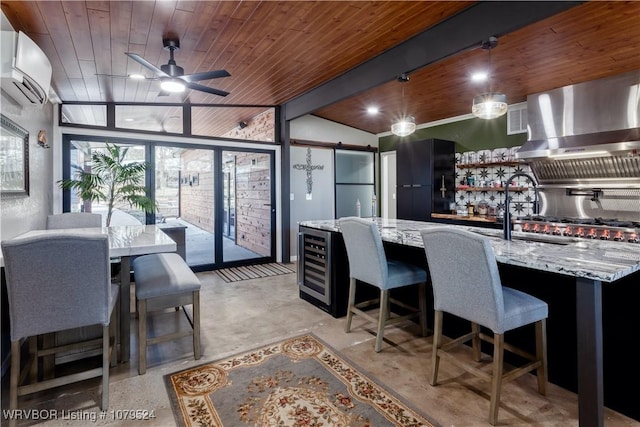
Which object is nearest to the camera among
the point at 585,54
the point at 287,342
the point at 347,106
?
the point at 287,342

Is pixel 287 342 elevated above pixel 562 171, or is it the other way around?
pixel 562 171

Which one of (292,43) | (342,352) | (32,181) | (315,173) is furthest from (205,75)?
(315,173)

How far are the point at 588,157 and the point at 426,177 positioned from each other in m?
2.04

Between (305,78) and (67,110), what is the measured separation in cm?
310

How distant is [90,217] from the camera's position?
11.5 feet

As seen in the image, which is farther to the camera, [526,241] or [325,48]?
[325,48]

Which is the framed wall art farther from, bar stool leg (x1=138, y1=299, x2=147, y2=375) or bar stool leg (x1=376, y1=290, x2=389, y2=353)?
bar stool leg (x1=376, y1=290, x2=389, y2=353)

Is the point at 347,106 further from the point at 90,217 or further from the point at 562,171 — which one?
the point at 90,217

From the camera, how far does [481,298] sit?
5.83 feet

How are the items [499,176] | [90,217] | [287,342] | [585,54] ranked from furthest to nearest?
1. [499,176]
2. [90,217]
3. [585,54]
4. [287,342]

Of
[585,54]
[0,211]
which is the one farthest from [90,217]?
[585,54]

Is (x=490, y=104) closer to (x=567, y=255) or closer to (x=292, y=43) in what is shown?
(x=567, y=255)

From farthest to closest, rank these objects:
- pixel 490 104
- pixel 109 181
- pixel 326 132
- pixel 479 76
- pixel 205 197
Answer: pixel 326 132 → pixel 205 197 → pixel 109 181 → pixel 479 76 → pixel 490 104

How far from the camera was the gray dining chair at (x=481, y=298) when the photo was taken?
5.65ft
